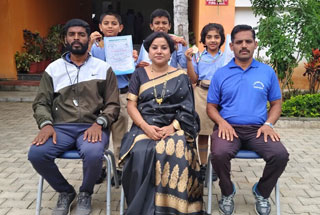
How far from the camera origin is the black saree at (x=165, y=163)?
2.98 meters

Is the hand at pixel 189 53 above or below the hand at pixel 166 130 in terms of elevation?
above

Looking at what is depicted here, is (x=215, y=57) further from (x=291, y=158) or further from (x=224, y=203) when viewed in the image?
(x=291, y=158)

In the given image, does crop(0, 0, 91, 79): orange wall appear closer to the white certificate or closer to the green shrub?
the white certificate

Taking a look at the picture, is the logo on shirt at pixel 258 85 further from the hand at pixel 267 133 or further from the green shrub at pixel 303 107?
the green shrub at pixel 303 107

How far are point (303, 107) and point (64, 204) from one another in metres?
5.13

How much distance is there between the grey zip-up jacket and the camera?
3.38 meters

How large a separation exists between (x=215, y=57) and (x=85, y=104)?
152cm

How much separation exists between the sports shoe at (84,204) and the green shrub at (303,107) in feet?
15.5

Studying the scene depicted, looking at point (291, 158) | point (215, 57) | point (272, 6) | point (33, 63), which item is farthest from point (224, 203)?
point (33, 63)

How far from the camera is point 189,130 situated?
127 inches

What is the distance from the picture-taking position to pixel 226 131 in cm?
327

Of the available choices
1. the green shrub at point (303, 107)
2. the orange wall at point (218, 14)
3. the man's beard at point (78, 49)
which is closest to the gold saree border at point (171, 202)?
the man's beard at point (78, 49)

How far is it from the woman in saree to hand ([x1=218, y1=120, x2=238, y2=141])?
0.78ft

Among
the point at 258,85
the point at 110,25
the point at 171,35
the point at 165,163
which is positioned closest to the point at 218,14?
the point at 171,35
